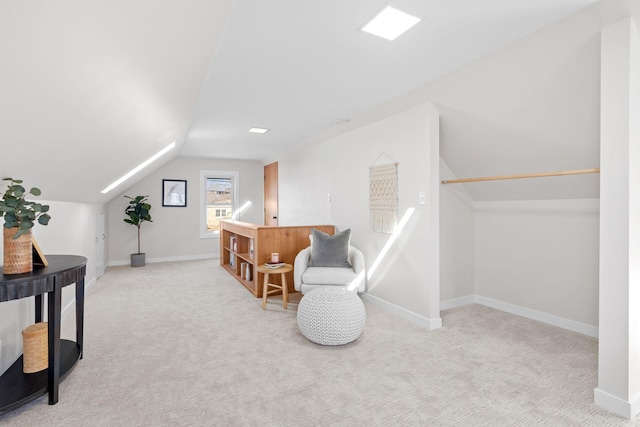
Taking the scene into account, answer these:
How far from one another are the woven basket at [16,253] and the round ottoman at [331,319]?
1976 millimetres

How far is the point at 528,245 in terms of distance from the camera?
3.49m

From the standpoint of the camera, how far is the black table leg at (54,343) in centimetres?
187

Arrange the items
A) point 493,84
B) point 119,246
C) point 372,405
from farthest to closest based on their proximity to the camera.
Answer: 1. point 119,246
2. point 493,84
3. point 372,405

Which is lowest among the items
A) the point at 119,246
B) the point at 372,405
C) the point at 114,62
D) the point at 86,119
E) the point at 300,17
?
the point at 372,405

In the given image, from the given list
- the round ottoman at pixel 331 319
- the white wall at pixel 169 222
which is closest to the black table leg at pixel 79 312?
the round ottoman at pixel 331 319

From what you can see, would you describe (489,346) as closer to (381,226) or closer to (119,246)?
(381,226)

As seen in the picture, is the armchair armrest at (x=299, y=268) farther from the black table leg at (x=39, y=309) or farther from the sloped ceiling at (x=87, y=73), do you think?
the black table leg at (x=39, y=309)

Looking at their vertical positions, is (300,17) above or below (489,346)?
above

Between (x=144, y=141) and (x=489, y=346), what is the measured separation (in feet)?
13.3

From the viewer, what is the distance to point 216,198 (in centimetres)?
777

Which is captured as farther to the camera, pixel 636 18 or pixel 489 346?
pixel 489 346

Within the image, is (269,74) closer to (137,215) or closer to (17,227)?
(17,227)

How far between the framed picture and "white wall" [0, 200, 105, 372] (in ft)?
4.40

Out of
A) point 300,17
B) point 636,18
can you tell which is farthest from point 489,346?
point 300,17
